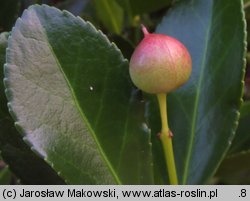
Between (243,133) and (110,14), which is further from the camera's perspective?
(110,14)

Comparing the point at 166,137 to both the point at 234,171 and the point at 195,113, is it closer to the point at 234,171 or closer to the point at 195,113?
the point at 195,113

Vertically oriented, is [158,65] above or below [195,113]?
above

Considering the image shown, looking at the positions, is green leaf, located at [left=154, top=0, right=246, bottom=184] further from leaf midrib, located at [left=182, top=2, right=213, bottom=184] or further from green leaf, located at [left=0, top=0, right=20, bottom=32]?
green leaf, located at [left=0, top=0, right=20, bottom=32]

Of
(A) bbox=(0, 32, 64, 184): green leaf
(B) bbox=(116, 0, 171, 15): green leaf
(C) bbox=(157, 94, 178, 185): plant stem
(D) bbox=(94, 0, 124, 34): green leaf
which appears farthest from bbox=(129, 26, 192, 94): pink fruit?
(D) bbox=(94, 0, 124, 34): green leaf

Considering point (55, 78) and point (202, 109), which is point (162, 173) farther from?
point (55, 78)

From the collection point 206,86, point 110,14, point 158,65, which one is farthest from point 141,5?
point 158,65

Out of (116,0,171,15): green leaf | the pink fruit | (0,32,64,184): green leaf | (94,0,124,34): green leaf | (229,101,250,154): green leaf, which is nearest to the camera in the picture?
the pink fruit

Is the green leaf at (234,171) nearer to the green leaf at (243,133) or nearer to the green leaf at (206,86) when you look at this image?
the green leaf at (243,133)
